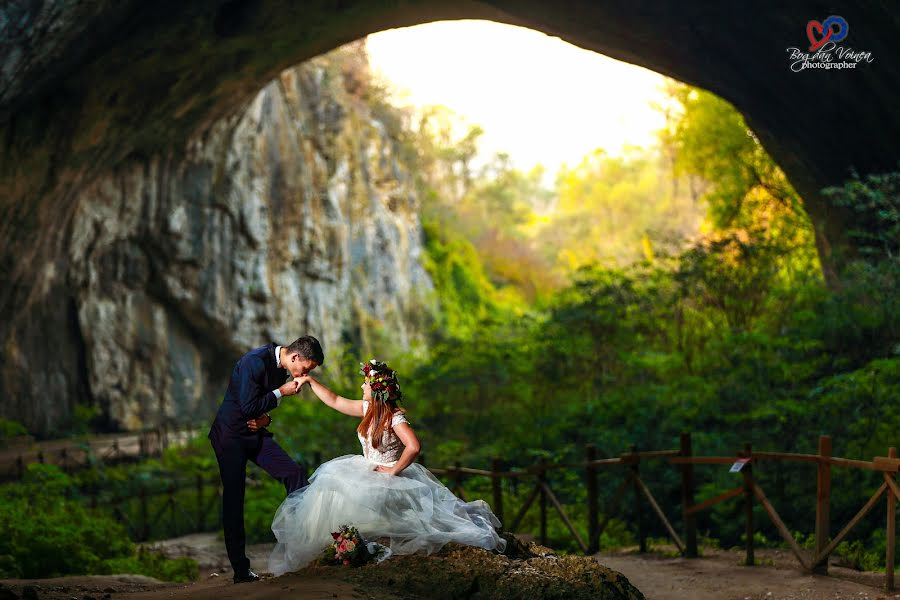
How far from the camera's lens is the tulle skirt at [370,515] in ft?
19.4

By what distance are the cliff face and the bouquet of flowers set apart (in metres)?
13.4

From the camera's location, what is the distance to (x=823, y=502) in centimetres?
845

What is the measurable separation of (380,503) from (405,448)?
0.40 m

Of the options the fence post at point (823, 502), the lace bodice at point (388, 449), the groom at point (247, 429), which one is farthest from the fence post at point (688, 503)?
the groom at point (247, 429)

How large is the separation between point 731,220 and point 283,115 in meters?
13.0

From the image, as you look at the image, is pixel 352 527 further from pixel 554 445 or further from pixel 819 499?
pixel 554 445

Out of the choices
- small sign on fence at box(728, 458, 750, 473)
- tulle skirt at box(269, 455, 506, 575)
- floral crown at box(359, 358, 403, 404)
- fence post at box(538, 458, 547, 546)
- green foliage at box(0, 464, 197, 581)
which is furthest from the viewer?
fence post at box(538, 458, 547, 546)

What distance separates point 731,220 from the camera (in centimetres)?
2178

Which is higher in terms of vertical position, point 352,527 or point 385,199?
point 385,199

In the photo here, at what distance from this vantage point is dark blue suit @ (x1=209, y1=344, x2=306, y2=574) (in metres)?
6.32

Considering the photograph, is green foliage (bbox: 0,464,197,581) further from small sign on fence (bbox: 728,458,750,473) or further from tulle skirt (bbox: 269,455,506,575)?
small sign on fence (bbox: 728,458,750,473)

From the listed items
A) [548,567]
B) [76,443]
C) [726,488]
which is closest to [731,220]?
[726,488]

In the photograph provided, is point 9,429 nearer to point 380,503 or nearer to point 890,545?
point 380,503

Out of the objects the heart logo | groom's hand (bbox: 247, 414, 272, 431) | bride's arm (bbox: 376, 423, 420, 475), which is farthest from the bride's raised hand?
the heart logo
